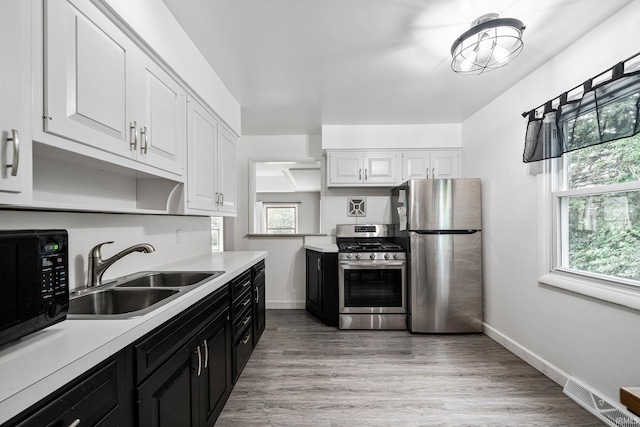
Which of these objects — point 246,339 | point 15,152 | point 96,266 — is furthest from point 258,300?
point 15,152

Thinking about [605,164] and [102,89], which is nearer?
[102,89]

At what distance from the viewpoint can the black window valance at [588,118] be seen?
1565 mm

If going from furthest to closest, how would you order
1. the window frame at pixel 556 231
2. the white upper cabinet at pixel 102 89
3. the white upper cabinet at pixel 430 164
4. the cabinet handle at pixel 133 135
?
1. the white upper cabinet at pixel 430 164
2. the window frame at pixel 556 231
3. the cabinet handle at pixel 133 135
4. the white upper cabinet at pixel 102 89

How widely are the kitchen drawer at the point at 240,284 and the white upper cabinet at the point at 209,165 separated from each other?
1.89 ft

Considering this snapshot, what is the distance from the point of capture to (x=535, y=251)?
235 centimetres

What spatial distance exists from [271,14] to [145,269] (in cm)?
183

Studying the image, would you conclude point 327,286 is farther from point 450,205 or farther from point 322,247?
point 450,205

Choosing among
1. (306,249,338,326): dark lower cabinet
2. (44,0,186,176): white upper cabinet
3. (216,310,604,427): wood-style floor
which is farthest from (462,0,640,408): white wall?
(44,0,186,176): white upper cabinet

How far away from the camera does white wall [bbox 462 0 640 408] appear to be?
1.68 m

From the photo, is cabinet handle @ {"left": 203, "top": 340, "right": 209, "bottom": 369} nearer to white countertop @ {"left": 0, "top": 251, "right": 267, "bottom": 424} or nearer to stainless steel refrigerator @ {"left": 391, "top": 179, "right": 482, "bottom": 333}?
white countertop @ {"left": 0, "top": 251, "right": 267, "bottom": 424}

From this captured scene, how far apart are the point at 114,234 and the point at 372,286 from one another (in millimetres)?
2530

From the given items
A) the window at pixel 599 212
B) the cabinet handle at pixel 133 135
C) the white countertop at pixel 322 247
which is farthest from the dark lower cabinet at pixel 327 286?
the cabinet handle at pixel 133 135

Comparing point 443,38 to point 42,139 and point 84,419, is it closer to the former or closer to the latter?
point 42,139

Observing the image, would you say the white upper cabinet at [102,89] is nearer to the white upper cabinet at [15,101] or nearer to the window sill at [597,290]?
the white upper cabinet at [15,101]
